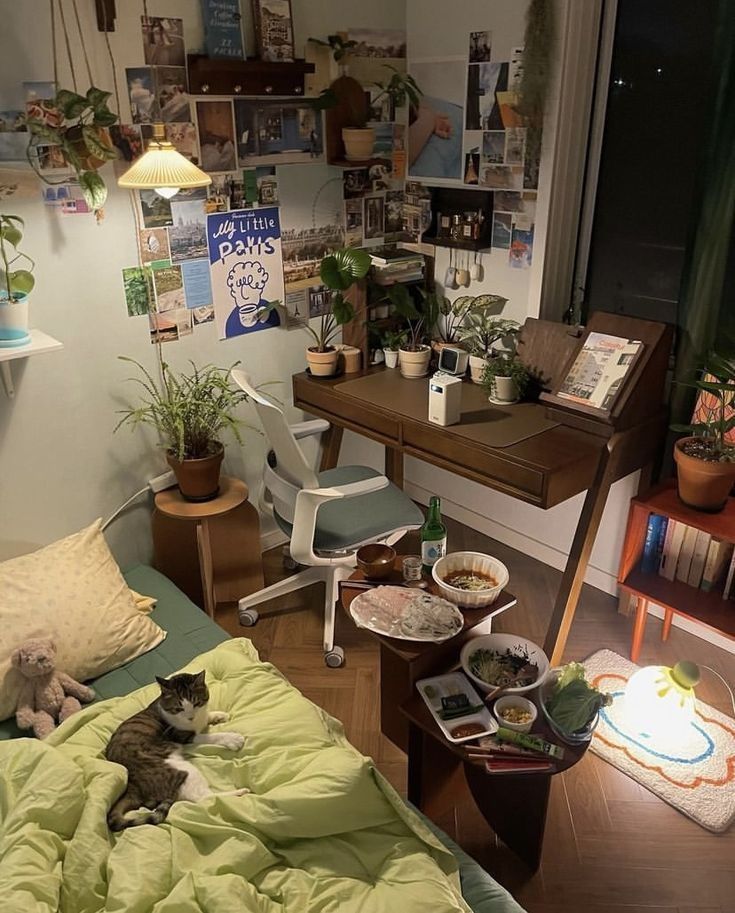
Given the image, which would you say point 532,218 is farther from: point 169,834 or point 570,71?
point 169,834

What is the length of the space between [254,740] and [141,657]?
586 mm

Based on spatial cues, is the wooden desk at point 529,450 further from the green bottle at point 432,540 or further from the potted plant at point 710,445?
the green bottle at point 432,540

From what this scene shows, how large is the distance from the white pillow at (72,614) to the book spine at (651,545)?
1.55 meters

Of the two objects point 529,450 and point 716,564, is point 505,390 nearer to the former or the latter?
point 529,450

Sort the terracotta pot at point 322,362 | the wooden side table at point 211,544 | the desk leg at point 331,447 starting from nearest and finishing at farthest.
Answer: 1. the wooden side table at point 211,544
2. the terracotta pot at point 322,362
3. the desk leg at point 331,447

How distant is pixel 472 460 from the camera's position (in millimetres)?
2430

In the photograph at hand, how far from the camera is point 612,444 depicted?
2.36 meters

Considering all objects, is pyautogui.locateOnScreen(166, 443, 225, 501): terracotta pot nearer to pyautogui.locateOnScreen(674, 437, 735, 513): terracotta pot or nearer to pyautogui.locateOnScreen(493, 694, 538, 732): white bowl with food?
pyautogui.locateOnScreen(493, 694, 538, 732): white bowl with food

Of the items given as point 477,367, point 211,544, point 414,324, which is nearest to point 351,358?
point 414,324

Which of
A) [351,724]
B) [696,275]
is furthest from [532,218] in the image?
[351,724]

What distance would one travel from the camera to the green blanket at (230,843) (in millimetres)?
1451

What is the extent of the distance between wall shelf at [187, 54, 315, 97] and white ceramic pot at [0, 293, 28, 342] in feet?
2.87

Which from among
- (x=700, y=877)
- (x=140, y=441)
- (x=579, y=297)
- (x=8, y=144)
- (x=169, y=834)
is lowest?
(x=700, y=877)

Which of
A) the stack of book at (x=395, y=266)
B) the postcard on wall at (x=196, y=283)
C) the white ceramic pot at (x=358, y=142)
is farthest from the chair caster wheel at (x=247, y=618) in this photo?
the white ceramic pot at (x=358, y=142)
